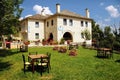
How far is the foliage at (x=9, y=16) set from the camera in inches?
591

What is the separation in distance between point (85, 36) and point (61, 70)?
2350 centimetres

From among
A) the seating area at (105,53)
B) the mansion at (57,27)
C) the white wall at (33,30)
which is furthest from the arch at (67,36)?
the seating area at (105,53)

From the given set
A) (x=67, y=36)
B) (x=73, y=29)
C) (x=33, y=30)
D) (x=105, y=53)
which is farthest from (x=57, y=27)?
(x=105, y=53)

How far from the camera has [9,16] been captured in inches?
637

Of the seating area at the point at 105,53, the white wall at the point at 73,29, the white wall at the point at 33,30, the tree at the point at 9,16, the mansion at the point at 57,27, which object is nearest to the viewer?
the tree at the point at 9,16

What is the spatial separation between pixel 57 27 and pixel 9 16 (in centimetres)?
1848

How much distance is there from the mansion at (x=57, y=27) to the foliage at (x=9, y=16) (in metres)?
16.7

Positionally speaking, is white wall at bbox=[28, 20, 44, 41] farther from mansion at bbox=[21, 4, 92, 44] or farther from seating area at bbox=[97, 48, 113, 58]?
seating area at bbox=[97, 48, 113, 58]

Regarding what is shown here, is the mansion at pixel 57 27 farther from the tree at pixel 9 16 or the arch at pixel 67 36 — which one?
the tree at pixel 9 16

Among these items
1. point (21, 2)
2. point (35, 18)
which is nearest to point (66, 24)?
point (35, 18)

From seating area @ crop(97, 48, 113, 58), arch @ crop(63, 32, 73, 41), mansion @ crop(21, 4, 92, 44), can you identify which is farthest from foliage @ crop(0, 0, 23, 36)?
arch @ crop(63, 32, 73, 41)

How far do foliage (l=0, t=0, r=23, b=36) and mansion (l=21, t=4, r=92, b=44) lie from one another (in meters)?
16.7

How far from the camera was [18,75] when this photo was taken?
1159 cm

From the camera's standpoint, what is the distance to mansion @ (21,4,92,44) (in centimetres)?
3456
